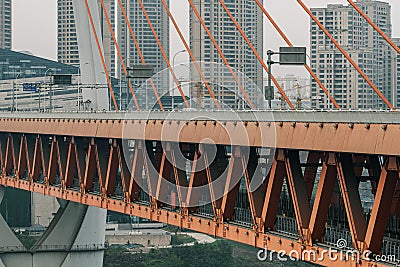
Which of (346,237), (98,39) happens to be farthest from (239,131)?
(98,39)

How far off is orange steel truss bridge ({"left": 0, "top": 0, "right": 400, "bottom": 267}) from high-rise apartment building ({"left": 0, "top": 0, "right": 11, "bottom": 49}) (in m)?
80.3

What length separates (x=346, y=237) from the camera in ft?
62.3

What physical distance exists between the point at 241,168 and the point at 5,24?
101 metres

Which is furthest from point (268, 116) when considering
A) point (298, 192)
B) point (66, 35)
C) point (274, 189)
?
point (66, 35)

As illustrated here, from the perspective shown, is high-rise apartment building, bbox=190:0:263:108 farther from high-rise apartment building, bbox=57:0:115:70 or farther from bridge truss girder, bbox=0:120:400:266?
bridge truss girder, bbox=0:120:400:266

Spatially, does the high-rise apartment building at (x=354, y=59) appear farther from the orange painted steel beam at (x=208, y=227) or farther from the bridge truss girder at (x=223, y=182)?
the orange painted steel beam at (x=208, y=227)

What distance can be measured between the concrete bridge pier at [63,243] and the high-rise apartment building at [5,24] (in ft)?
255

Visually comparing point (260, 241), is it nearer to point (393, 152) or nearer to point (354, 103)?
point (393, 152)

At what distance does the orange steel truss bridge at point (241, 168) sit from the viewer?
17906mm

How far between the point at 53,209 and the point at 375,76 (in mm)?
44920

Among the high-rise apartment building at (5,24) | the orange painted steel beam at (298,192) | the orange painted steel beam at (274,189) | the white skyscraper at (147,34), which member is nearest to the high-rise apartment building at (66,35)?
the white skyscraper at (147,34)

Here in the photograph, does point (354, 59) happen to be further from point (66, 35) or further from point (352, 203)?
point (66, 35)

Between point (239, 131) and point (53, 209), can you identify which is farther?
point (53, 209)

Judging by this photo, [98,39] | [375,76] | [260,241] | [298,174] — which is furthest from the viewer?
[375,76]
